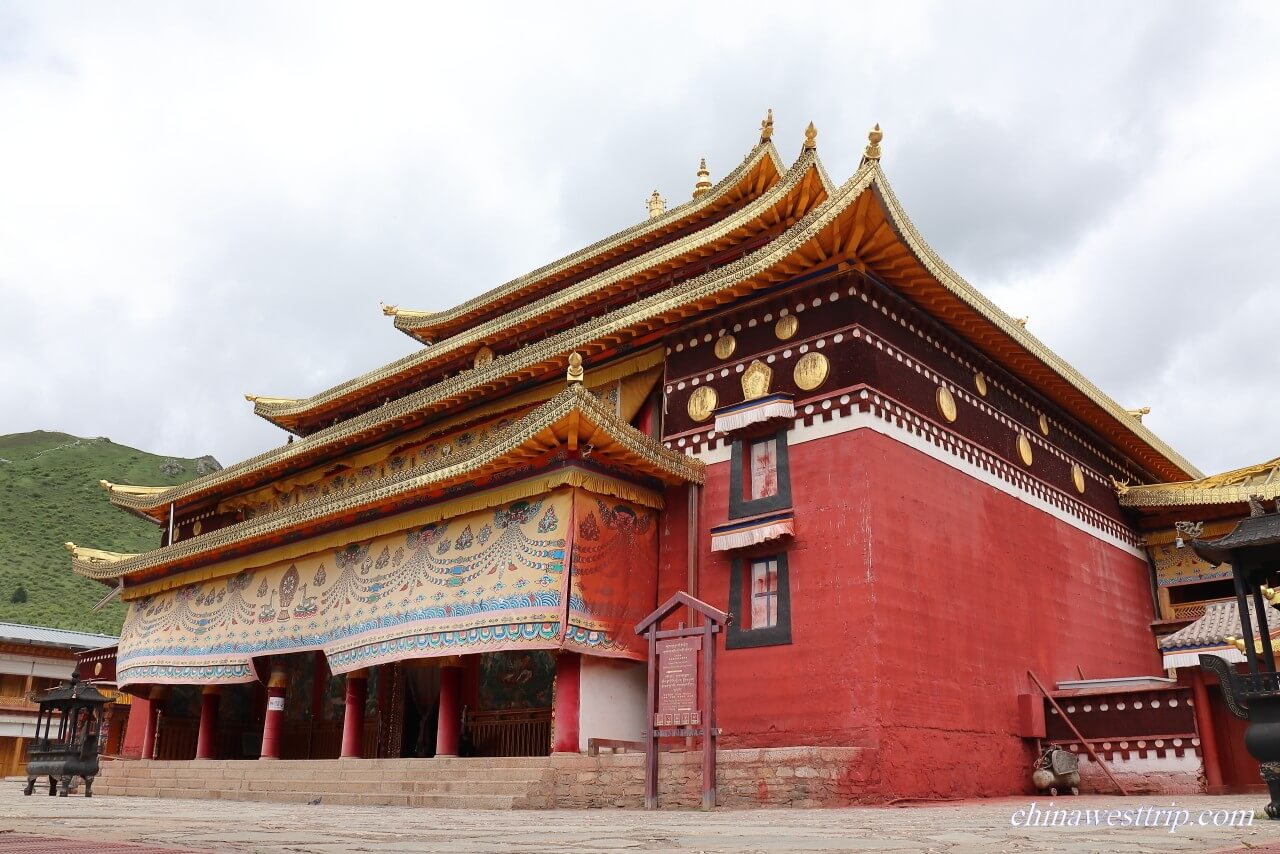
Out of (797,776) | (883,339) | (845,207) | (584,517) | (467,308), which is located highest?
(467,308)

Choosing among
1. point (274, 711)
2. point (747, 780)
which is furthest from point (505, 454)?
point (274, 711)

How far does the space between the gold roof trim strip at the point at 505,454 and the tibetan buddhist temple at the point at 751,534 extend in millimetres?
61

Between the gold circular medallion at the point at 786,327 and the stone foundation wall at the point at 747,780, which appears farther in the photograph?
the gold circular medallion at the point at 786,327

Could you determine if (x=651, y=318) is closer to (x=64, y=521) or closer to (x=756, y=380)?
(x=756, y=380)

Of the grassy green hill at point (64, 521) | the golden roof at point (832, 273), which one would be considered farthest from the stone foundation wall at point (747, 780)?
the grassy green hill at point (64, 521)

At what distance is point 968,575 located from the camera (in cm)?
1493

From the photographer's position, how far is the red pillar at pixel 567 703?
1351cm

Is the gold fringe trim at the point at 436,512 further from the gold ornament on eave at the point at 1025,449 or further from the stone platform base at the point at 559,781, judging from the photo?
the gold ornament on eave at the point at 1025,449

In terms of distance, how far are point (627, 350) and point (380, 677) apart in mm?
8601

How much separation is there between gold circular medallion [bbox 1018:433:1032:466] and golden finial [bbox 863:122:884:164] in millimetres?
6748

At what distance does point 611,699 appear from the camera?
1431 centimetres

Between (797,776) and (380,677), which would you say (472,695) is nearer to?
(380,677)

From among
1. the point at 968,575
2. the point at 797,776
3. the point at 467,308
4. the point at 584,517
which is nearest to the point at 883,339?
the point at 968,575

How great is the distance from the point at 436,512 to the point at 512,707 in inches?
162
